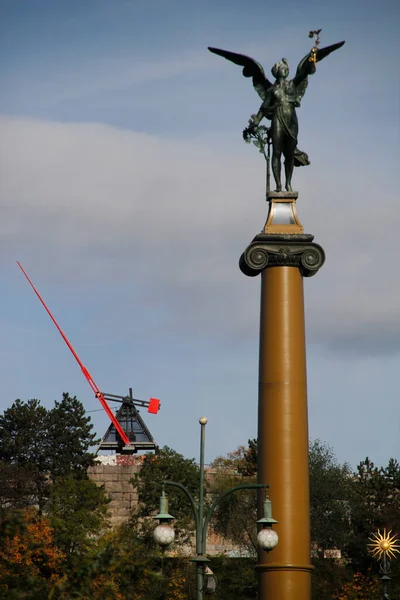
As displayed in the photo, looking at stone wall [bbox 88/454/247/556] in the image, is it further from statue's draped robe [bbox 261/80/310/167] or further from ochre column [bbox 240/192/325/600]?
ochre column [bbox 240/192/325/600]

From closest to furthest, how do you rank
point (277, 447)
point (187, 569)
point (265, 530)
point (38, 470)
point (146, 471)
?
point (265, 530) < point (277, 447) < point (187, 569) < point (146, 471) < point (38, 470)

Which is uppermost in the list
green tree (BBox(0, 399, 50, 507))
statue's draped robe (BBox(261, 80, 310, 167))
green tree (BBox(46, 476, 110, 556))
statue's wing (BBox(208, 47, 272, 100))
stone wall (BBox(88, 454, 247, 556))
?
green tree (BBox(0, 399, 50, 507))

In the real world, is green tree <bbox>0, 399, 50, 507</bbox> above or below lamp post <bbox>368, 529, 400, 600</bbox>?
above

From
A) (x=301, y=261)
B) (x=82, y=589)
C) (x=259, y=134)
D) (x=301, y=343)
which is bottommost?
(x=82, y=589)

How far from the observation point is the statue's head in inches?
1250

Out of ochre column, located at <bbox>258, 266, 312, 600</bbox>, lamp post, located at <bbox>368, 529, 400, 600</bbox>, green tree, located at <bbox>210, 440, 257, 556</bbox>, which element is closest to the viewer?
ochre column, located at <bbox>258, 266, 312, 600</bbox>

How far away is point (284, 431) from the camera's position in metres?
28.9

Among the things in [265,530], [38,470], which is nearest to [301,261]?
[265,530]

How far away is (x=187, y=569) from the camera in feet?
257

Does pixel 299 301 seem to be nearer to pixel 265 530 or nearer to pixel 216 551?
pixel 265 530

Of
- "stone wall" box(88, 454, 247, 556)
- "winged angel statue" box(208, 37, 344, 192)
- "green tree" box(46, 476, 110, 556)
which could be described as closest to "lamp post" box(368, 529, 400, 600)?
"green tree" box(46, 476, 110, 556)

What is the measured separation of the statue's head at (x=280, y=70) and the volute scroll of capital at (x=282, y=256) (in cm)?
422

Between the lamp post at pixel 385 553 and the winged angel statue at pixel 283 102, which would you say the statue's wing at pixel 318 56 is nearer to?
the winged angel statue at pixel 283 102

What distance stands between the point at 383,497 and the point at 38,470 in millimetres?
27911
